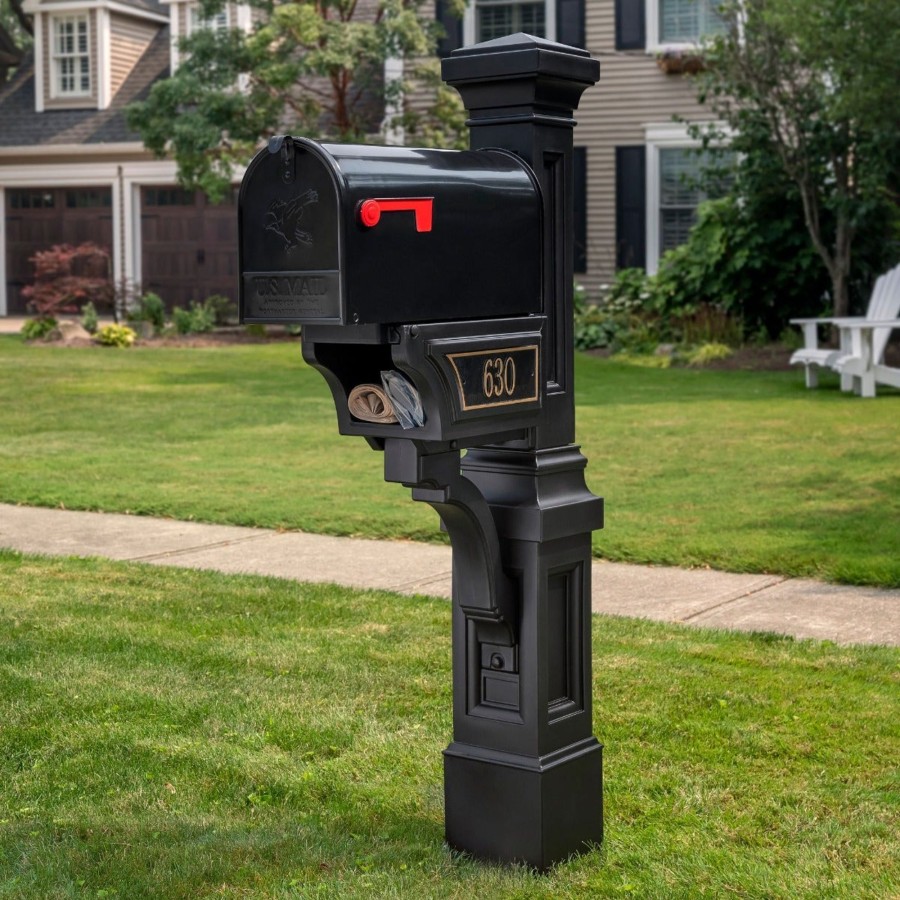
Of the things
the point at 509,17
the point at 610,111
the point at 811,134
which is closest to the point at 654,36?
the point at 610,111

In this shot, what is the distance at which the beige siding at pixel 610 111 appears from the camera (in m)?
20.2

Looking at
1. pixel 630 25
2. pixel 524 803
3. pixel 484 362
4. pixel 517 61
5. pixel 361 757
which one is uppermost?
pixel 630 25

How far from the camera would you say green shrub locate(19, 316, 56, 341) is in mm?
20870

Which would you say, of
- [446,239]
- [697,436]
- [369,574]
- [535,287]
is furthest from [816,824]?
[697,436]

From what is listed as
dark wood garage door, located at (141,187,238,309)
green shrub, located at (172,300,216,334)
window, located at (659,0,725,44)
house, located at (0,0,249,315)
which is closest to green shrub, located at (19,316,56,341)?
green shrub, located at (172,300,216,334)

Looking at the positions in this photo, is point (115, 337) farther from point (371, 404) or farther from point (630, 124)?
point (371, 404)

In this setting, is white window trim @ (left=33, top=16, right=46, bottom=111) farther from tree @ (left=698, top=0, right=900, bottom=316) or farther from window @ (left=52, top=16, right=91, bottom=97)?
tree @ (left=698, top=0, right=900, bottom=316)

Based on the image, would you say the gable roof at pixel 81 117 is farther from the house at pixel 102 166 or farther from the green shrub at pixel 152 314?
the green shrub at pixel 152 314

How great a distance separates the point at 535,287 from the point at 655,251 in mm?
17493

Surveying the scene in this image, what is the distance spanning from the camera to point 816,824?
3502 millimetres

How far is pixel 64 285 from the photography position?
23062 mm

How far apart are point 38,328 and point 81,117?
660cm

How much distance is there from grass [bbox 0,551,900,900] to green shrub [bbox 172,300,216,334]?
52.2ft

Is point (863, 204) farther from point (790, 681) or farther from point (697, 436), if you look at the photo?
point (790, 681)
